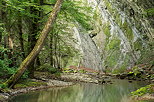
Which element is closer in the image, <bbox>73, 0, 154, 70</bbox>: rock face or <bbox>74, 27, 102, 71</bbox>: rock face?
<bbox>74, 27, 102, 71</bbox>: rock face

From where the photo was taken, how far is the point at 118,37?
92.9ft

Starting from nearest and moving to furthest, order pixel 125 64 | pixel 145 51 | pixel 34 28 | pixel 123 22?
pixel 34 28 < pixel 125 64 < pixel 145 51 < pixel 123 22

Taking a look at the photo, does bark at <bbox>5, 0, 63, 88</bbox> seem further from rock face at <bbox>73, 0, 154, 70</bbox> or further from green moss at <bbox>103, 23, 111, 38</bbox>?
green moss at <bbox>103, 23, 111, 38</bbox>

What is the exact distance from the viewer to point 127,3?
32.0 meters

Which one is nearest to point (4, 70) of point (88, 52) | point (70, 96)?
point (70, 96)

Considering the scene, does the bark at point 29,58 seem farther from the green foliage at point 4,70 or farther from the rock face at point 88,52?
the rock face at point 88,52

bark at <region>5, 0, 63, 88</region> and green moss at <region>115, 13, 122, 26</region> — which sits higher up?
green moss at <region>115, 13, 122, 26</region>

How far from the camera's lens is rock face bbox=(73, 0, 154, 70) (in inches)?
1042

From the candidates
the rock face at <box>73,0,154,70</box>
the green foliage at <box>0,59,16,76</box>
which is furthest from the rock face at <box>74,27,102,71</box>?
the green foliage at <box>0,59,16,76</box>

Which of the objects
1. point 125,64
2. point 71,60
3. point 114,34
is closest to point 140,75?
point 125,64

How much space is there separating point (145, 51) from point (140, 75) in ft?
38.3

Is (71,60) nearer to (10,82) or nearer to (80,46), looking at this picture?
(80,46)

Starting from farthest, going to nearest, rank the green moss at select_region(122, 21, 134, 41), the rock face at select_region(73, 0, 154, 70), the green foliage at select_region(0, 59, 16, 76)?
the green moss at select_region(122, 21, 134, 41) < the rock face at select_region(73, 0, 154, 70) < the green foliage at select_region(0, 59, 16, 76)

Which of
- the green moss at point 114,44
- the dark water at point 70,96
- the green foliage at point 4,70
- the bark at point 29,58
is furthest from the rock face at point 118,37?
the bark at point 29,58
